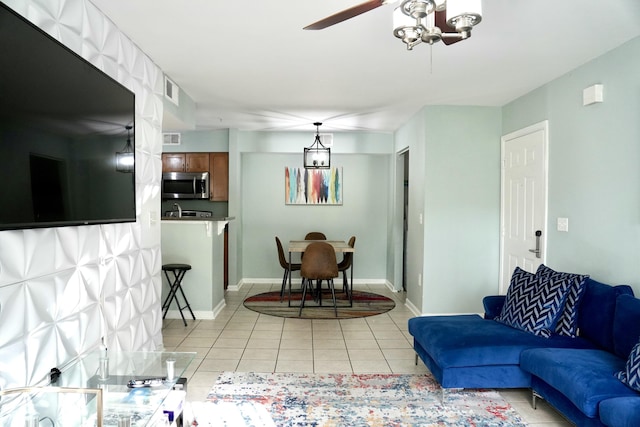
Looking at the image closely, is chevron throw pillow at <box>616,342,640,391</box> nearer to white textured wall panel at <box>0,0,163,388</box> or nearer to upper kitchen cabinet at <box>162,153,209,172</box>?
white textured wall panel at <box>0,0,163,388</box>

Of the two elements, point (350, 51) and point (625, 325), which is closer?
point (625, 325)

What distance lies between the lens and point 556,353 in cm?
254

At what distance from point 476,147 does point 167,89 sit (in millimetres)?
3371

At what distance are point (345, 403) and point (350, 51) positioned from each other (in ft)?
8.28

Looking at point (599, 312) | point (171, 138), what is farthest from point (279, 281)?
point (599, 312)

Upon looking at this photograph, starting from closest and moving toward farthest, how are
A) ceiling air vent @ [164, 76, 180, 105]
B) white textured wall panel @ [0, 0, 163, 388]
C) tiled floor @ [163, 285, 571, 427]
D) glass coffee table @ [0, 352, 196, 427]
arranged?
glass coffee table @ [0, 352, 196, 427] < white textured wall panel @ [0, 0, 163, 388] < tiled floor @ [163, 285, 571, 427] < ceiling air vent @ [164, 76, 180, 105]

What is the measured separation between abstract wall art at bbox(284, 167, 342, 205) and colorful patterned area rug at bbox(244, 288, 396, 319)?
159cm

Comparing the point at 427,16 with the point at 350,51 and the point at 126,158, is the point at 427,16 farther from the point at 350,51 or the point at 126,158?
Answer: the point at 126,158

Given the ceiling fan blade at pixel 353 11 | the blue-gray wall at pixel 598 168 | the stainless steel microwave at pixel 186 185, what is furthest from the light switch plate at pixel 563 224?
the stainless steel microwave at pixel 186 185

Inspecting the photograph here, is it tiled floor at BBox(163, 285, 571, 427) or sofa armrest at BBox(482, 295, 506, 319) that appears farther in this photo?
sofa armrest at BBox(482, 295, 506, 319)

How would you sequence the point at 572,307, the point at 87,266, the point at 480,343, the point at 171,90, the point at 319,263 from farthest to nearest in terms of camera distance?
the point at 319,263 < the point at 171,90 < the point at 572,307 < the point at 480,343 < the point at 87,266

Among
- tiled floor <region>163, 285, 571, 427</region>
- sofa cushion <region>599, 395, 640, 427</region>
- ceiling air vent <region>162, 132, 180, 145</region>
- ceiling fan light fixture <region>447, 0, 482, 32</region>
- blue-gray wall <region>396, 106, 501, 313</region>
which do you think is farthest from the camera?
ceiling air vent <region>162, 132, 180, 145</region>

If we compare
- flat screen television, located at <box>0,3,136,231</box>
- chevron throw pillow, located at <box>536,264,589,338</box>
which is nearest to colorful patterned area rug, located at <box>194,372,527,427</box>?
chevron throw pillow, located at <box>536,264,589,338</box>

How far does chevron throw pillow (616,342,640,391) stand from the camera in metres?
2.10
